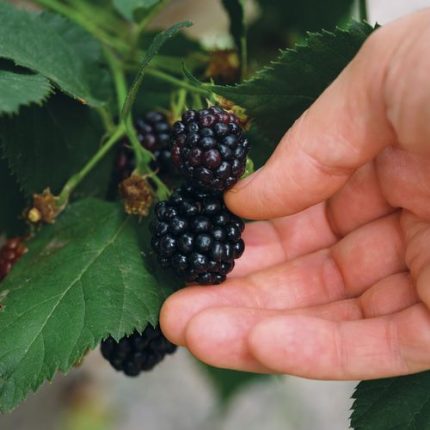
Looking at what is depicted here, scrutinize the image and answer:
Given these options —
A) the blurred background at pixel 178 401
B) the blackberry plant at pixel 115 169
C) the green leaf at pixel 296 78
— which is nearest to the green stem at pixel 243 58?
the blackberry plant at pixel 115 169

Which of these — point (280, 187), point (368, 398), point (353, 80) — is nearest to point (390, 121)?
point (353, 80)

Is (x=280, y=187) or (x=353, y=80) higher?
(x=353, y=80)

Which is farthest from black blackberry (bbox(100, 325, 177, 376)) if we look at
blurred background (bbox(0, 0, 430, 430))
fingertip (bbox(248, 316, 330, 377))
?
blurred background (bbox(0, 0, 430, 430))

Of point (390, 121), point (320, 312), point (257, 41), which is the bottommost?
point (320, 312)

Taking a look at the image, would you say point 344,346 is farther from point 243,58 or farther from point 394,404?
point 243,58

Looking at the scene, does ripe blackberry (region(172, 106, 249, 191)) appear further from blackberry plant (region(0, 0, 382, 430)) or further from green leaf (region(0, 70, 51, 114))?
green leaf (region(0, 70, 51, 114))

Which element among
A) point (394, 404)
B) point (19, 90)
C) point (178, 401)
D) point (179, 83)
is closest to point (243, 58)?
point (179, 83)

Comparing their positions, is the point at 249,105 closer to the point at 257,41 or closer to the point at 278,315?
the point at 278,315
